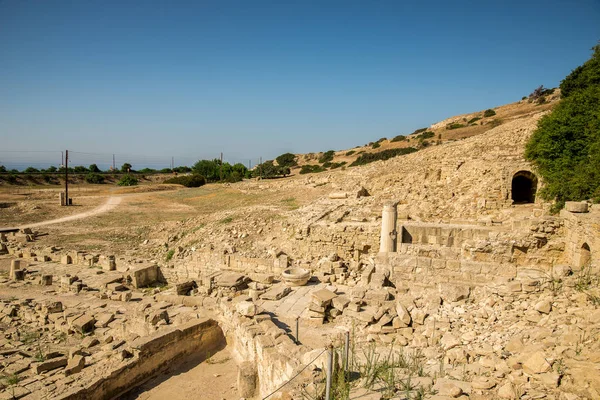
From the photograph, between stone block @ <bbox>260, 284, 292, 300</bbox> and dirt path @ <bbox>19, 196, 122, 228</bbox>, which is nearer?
stone block @ <bbox>260, 284, 292, 300</bbox>

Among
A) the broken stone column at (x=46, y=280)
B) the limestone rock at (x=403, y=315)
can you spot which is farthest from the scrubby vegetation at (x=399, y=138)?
the broken stone column at (x=46, y=280)

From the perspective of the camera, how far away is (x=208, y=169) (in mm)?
58531

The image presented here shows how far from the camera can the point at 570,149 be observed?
52.1 ft

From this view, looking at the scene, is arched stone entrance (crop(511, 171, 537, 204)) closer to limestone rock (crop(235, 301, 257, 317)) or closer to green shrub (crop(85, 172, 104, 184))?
limestone rock (crop(235, 301, 257, 317))

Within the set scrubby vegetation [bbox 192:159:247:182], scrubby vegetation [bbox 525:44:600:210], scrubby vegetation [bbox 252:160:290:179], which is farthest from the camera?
scrubby vegetation [bbox 192:159:247:182]

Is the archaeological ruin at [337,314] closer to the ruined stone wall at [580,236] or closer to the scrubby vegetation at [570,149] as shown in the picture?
the ruined stone wall at [580,236]

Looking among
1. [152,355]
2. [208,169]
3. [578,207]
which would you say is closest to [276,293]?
[152,355]

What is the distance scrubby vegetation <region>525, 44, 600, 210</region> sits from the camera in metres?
13.3

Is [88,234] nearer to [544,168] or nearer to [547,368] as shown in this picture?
[547,368]

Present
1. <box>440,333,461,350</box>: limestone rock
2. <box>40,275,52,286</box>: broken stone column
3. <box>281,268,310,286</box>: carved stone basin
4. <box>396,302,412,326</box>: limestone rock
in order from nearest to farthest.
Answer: <box>440,333,461,350</box>: limestone rock → <box>396,302,412,326</box>: limestone rock → <box>281,268,310,286</box>: carved stone basin → <box>40,275,52,286</box>: broken stone column

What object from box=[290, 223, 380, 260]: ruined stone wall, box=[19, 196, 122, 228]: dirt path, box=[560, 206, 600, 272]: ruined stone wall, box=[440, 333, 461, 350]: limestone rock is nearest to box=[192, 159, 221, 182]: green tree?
box=[19, 196, 122, 228]: dirt path

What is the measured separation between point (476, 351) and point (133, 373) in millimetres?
6204

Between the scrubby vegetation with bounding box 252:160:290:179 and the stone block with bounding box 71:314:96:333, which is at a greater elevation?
the scrubby vegetation with bounding box 252:160:290:179

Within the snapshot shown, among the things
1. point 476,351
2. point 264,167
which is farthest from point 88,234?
point 264,167
